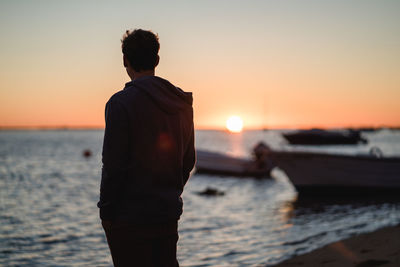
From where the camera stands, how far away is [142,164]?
254 cm

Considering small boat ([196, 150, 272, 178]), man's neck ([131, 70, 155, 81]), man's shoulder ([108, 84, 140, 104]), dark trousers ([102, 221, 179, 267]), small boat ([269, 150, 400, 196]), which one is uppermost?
man's neck ([131, 70, 155, 81])

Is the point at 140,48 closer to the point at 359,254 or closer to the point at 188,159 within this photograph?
the point at 188,159

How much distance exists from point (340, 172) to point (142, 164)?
1686 cm

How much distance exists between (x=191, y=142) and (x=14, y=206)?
16.3m

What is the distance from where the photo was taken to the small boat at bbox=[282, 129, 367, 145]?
86.4 m

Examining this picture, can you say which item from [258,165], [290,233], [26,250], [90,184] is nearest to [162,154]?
[26,250]

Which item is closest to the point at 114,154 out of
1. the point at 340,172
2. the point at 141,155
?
the point at 141,155

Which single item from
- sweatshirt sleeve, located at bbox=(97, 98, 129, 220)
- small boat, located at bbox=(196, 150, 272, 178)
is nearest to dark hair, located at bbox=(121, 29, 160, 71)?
sweatshirt sleeve, located at bbox=(97, 98, 129, 220)

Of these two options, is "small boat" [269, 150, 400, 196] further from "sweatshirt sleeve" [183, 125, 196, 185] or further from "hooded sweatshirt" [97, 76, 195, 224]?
"hooded sweatshirt" [97, 76, 195, 224]

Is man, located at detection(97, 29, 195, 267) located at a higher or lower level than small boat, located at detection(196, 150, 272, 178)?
higher

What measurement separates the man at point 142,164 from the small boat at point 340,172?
15910mm

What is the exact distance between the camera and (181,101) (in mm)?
2783

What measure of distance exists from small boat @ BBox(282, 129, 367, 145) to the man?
283ft

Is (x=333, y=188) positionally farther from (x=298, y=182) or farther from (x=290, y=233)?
(x=290, y=233)
